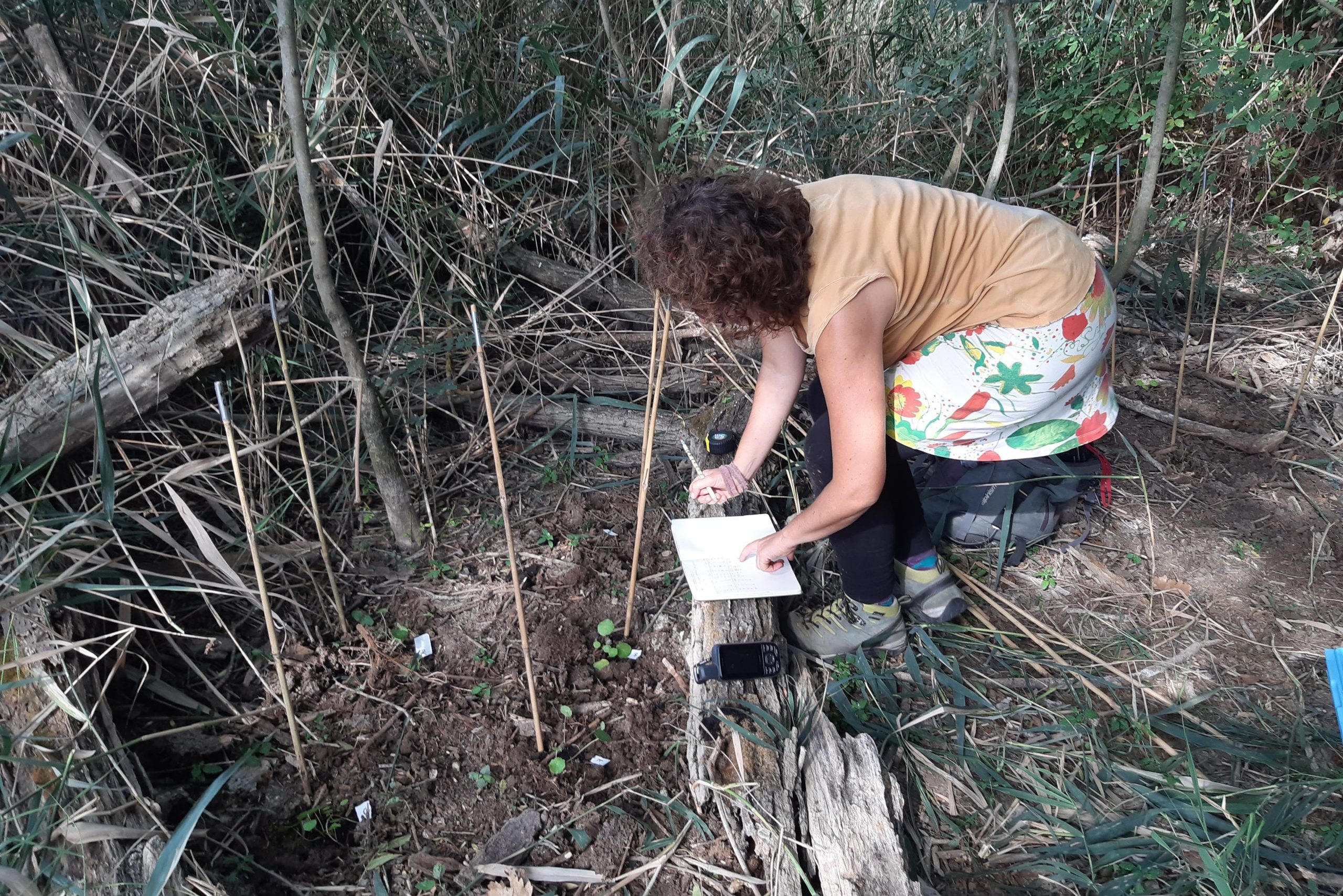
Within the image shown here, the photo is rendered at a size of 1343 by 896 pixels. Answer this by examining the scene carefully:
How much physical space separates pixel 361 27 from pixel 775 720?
229 centimetres

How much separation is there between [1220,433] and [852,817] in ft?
6.37

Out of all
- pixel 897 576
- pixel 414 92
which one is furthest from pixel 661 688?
pixel 414 92

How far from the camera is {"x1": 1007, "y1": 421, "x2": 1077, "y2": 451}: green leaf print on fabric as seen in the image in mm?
1873

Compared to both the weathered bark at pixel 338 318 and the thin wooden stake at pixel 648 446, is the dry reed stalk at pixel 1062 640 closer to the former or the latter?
the thin wooden stake at pixel 648 446

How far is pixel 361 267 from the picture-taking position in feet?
8.20

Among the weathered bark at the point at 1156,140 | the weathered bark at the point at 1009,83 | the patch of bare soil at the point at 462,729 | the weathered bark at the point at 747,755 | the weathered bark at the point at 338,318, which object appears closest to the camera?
the weathered bark at the point at 747,755

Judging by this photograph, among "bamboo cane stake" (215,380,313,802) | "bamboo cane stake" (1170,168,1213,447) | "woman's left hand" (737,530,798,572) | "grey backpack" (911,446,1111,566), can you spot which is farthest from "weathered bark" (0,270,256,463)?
"bamboo cane stake" (1170,168,1213,447)

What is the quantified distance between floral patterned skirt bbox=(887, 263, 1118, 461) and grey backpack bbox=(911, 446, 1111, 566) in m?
0.11

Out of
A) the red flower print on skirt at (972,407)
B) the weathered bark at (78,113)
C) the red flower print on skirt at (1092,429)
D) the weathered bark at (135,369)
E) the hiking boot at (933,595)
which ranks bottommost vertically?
the hiking boot at (933,595)

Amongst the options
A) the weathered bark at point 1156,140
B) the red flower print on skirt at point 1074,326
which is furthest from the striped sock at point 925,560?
the weathered bark at point 1156,140

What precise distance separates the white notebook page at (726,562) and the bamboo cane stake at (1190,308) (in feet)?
4.61

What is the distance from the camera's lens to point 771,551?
5.57 feet

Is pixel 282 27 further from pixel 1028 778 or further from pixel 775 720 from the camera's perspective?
pixel 1028 778

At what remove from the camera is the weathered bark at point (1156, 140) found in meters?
2.20
